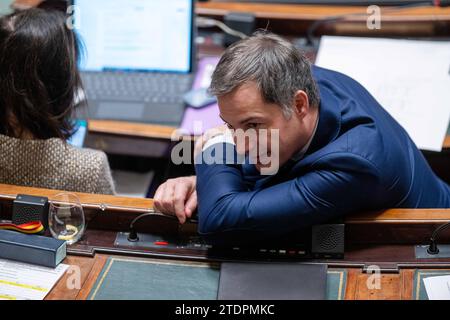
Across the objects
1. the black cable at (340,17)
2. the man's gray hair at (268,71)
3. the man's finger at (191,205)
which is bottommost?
the man's finger at (191,205)

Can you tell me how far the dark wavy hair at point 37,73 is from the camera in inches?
66.8

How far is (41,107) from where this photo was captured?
1749mm

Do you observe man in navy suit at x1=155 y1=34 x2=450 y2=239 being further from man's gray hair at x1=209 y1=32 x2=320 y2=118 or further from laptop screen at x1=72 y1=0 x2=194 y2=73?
laptop screen at x1=72 y1=0 x2=194 y2=73

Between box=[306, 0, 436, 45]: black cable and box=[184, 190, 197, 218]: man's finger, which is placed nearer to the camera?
box=[184, 190, 197, 218]: man's finger

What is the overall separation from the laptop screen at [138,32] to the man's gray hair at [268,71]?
86 cm

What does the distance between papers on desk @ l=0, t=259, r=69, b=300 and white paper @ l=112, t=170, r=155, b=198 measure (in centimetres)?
77

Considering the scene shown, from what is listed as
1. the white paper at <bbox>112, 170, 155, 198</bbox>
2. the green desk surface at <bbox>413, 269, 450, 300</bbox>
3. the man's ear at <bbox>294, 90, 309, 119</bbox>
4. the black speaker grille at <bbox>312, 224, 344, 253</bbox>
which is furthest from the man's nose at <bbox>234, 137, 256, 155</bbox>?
the white paper at <bbox>112, 170, 155, 198</bbox>

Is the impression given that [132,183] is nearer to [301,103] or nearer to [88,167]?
[88,167]

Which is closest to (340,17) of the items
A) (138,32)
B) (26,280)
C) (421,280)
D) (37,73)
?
(138,32)

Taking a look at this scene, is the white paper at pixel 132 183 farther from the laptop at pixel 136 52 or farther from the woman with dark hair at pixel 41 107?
the woman with dark hair at pixel 41 107

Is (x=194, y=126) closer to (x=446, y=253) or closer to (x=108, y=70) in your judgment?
(x=108, y=70)

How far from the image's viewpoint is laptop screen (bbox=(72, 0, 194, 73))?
2.33m

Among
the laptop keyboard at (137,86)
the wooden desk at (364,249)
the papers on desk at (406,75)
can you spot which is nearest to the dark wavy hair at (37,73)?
the wooden desk at (364,249)

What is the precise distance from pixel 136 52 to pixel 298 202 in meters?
1.15
